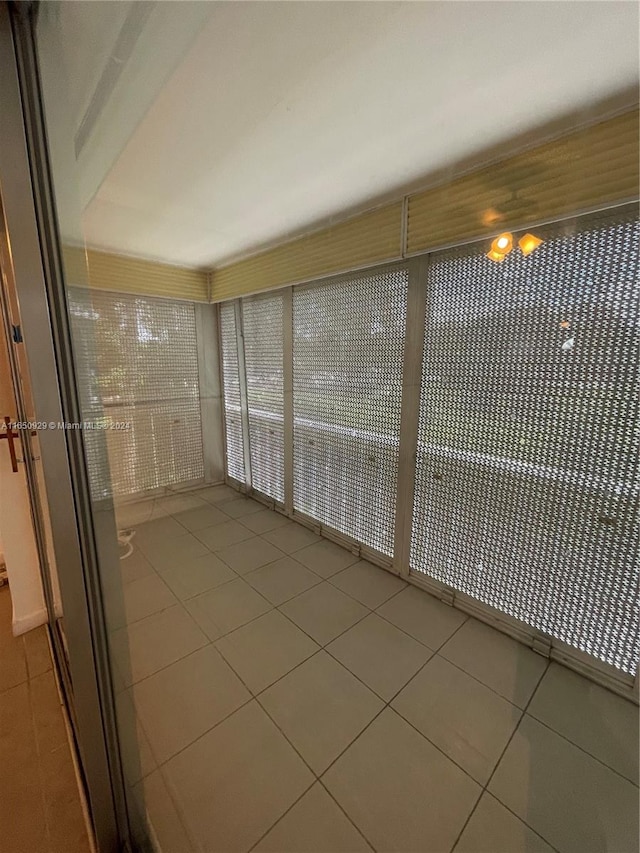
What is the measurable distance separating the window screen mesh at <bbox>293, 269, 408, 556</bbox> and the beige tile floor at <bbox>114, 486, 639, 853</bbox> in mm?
573

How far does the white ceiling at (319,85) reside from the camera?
86cm

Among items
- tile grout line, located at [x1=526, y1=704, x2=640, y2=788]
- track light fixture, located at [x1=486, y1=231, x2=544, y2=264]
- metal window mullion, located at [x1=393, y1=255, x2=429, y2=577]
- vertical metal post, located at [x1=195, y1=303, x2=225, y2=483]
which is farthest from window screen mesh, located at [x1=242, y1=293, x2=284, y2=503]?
tile grout line, located at [x1=526, y1=704, x2=640, y2=788]

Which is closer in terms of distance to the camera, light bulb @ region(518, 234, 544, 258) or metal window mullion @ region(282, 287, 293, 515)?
light bulb @ region(518, 234, 544, 258)

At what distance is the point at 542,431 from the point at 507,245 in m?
0.85

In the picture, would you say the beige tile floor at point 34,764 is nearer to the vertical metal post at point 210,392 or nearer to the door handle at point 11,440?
the door handle at point 11,440

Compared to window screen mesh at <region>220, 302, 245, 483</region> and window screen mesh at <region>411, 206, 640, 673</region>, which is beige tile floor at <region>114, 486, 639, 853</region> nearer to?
window screen mesh at <region>411, 206, 640, 673</region>

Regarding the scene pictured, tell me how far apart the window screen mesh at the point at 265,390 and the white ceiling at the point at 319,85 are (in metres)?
1.20

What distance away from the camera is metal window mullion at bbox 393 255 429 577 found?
1849mm

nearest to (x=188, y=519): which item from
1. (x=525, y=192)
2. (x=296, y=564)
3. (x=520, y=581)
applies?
(x=296, y=564)

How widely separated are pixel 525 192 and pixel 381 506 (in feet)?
5.76

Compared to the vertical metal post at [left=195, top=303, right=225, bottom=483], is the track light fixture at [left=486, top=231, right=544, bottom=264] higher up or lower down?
higher up

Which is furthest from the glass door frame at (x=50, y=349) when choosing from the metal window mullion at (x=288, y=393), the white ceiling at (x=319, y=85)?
the metal window mullion at (x=288, y=393)

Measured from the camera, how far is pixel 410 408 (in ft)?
6.42

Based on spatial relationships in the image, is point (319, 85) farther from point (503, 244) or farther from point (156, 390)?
Answer: point (156, 390)
